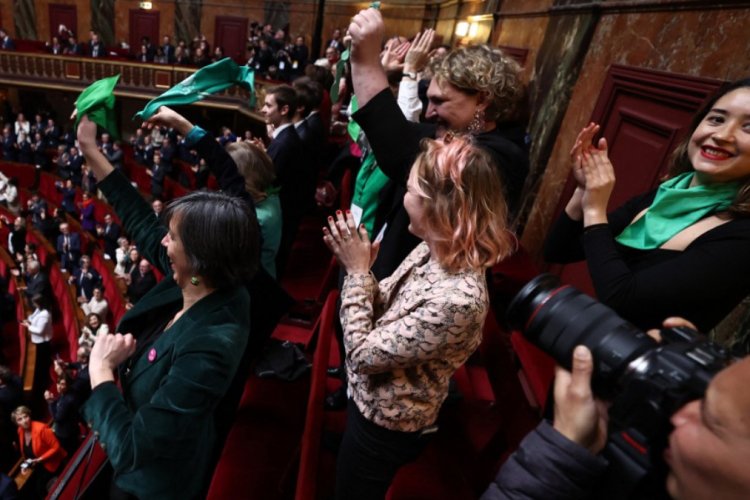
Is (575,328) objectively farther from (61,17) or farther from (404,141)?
(61,17)

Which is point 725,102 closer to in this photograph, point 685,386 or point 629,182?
point 685,386

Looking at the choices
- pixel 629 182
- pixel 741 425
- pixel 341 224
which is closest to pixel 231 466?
pixel 341 224

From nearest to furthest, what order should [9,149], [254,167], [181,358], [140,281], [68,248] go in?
[181,358] → [254,167] → [140,281] → [68,248] → [9,149]

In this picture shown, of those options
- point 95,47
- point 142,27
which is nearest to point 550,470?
point 95,47

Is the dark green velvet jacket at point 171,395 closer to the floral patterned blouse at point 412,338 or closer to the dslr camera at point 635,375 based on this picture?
the floral patterned blouse at point 412,338

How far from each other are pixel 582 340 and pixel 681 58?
4.41ft

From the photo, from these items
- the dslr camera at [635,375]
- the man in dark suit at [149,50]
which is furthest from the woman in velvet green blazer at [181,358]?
the man in dark suit at [149,50]

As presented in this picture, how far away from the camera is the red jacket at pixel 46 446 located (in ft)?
9.11

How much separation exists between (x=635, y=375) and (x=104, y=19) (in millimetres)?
11538

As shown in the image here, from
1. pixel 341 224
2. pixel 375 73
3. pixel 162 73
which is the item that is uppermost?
pixel 375 73

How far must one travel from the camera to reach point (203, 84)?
4.71 feet

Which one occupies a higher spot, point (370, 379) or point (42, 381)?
point (370, 379)

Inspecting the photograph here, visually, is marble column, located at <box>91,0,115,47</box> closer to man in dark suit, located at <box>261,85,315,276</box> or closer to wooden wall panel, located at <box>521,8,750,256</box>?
man in dark suit, located at <box>261,85,315,276</box>

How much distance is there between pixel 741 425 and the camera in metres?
0.38
